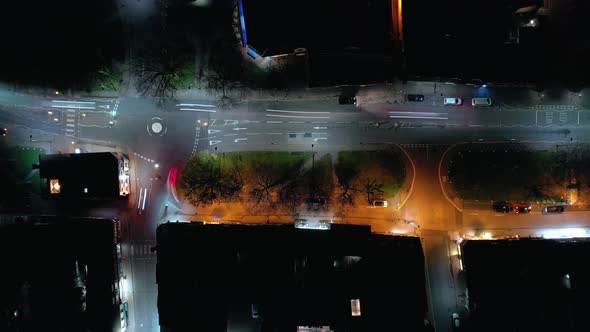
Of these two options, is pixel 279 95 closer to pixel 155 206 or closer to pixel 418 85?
pixel 418 85

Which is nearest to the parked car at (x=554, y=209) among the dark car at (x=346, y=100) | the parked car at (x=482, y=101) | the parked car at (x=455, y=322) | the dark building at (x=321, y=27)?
the parked car at (x=482, y=101)

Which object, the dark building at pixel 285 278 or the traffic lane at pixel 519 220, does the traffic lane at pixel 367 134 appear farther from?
the dark building at pixel 285 278

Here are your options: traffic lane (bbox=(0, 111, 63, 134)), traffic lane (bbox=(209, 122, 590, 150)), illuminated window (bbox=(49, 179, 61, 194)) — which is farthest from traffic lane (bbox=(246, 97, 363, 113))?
traffic lane (bbox=(0, 111, 63, 134))

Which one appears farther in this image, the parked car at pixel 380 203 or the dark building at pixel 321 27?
the parked car at pixel 380 203

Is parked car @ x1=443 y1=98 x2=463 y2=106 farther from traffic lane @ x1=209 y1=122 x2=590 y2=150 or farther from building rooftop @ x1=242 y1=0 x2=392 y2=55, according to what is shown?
building rooftop @ x1=242 y1=0 x2=392 y2=55

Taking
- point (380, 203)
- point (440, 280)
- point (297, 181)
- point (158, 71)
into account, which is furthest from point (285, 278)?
point (158, 71)

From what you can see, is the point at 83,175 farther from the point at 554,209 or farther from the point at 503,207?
the point at 554,209

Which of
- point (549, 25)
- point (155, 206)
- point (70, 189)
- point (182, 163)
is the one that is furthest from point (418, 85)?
point (70, 189)
